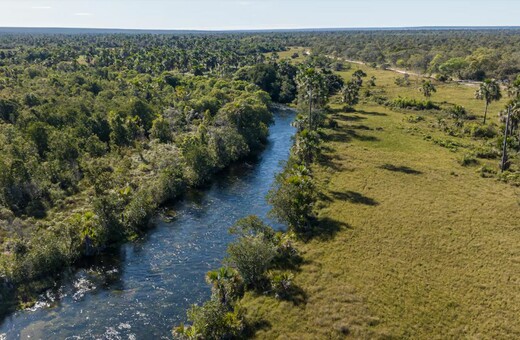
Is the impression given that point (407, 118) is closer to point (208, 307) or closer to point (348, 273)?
point (348, 273)

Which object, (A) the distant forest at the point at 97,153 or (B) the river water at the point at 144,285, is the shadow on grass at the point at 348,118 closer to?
(A) the distant forest at the point at 97,153

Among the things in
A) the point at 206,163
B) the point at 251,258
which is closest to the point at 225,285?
the point at 251,258

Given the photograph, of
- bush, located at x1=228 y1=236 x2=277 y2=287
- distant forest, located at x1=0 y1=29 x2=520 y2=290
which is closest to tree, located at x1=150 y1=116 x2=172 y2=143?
distant forest, located at x1=0 y1=29 x2=520 y2=290

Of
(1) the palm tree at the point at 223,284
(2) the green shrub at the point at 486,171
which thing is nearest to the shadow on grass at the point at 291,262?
(1) the palm tree at the point at 223,284

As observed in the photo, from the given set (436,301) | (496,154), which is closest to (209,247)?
(436,301)

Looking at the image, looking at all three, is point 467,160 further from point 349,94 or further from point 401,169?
point 349,94
